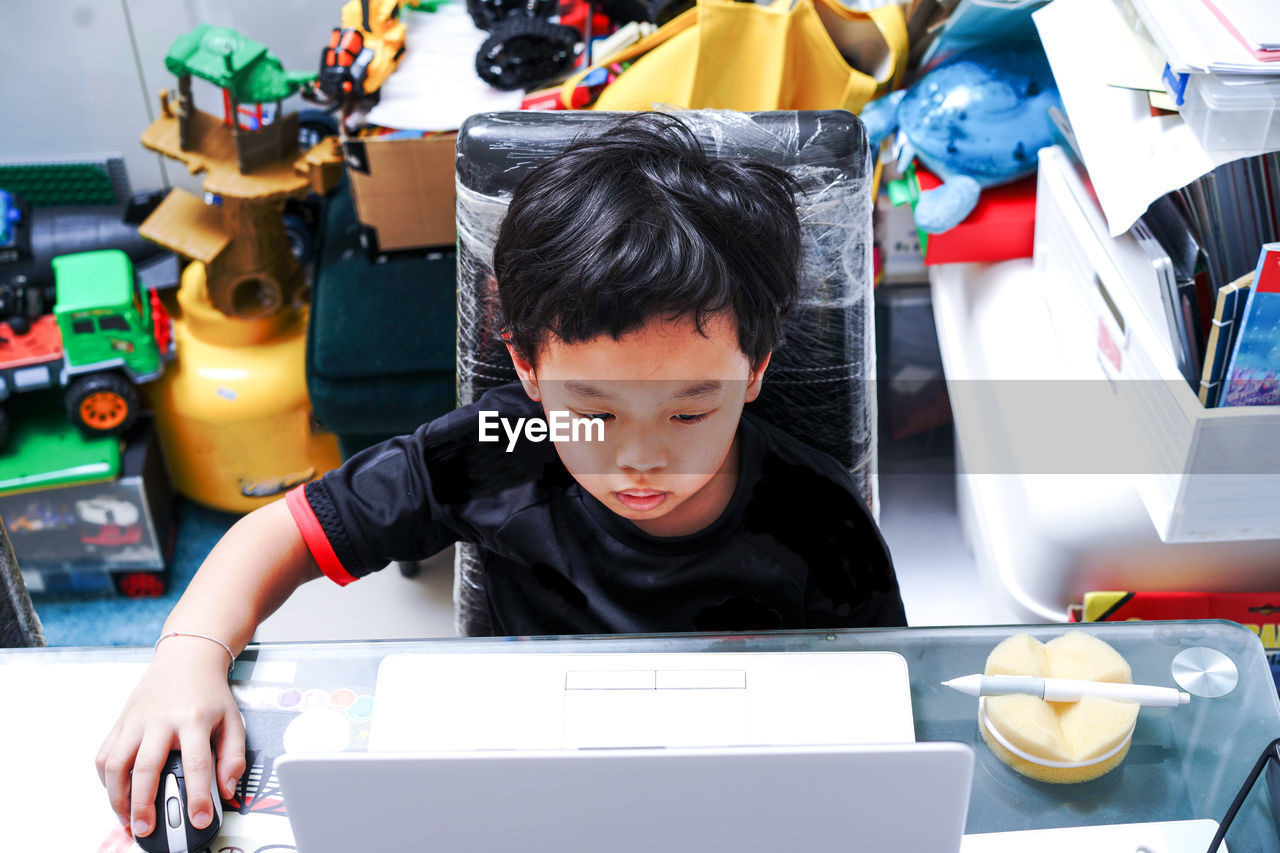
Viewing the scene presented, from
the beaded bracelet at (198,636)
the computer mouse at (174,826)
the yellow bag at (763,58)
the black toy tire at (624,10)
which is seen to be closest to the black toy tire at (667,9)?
the black toy tire at (624,10)

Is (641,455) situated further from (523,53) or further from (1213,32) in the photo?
(523,53)

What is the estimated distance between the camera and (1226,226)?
98cm

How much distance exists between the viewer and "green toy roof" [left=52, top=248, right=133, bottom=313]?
1681mm

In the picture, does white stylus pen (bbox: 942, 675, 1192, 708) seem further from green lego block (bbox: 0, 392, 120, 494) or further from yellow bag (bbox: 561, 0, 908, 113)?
green lego block (bbox: 0, 392, 120, 494)

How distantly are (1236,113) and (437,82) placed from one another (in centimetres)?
114

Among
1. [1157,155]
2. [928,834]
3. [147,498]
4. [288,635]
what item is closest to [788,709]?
[928,834]

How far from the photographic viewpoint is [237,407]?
5.89 feet

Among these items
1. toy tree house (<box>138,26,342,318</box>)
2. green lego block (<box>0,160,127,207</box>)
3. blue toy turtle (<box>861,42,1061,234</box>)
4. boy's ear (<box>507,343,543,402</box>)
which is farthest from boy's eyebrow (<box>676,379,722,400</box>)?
green lego block (<box>0,160,127,207</box>)

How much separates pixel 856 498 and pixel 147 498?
1.25m

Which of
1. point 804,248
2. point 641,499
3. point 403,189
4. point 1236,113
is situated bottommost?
point 403,189

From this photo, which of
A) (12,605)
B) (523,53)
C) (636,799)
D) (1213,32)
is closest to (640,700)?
(636,799)

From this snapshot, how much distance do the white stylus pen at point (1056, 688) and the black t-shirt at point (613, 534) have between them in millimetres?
204

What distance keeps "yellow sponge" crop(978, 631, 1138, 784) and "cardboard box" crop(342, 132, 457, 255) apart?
110cm

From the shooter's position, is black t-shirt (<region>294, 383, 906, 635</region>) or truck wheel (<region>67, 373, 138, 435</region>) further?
truck wheel (<region>67, 373, 138, 435</region>)
